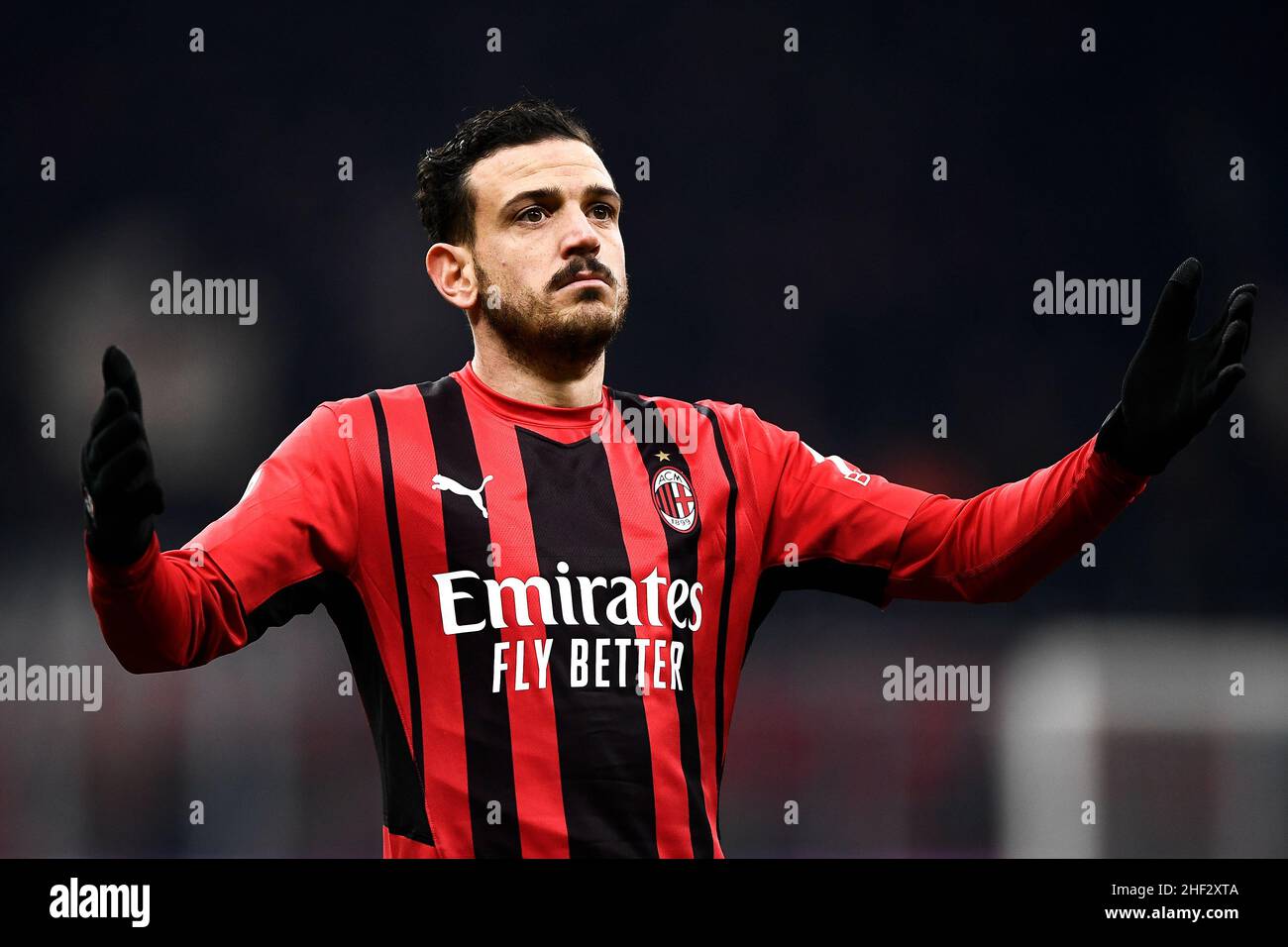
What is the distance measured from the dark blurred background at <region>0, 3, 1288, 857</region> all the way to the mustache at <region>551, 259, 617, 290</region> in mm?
3274

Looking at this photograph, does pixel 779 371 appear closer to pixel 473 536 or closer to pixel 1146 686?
pixel 1146 686

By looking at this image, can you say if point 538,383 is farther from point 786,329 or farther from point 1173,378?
point 786,329

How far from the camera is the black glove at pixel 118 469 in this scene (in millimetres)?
1835

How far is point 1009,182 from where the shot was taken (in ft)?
20.3

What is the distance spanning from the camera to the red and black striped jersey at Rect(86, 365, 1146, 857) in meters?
2.16

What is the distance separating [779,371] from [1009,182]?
1390 millimetres

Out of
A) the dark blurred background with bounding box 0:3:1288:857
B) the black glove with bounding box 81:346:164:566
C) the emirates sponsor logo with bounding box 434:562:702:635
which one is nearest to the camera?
the black glove with bounding box 81:346:164:566

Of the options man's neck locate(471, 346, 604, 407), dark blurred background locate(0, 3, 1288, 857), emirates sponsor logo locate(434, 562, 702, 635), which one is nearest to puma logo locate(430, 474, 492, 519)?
emirates sponsor logo locate(434, 562, 702, 635)

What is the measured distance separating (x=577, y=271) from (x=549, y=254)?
0.21 feet

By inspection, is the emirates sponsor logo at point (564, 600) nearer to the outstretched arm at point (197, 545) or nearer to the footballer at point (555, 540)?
the footballer at point (555, 540)

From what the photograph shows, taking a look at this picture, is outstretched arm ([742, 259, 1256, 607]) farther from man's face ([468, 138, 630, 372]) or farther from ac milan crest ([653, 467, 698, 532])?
man's face ([468, 138, 630, 372])

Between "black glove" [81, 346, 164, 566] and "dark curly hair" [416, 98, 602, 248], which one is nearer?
"black glove" [81, 346, 164, 566]

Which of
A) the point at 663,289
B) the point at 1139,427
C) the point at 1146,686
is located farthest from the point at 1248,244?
the point at 1139,427

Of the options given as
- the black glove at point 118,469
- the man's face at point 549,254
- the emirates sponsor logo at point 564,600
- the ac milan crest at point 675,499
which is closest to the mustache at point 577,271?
the man's face at point 549,254
